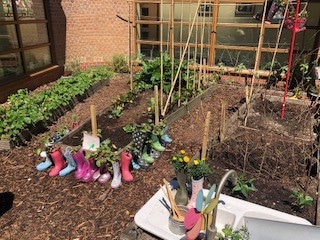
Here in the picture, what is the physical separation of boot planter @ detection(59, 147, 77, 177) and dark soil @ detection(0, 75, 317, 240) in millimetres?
73

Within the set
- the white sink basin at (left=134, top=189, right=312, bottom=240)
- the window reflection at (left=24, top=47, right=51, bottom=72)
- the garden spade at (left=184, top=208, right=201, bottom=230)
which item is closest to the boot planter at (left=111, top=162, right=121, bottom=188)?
the white sink basin at (left=134, top=189, right=312, bottom=240)

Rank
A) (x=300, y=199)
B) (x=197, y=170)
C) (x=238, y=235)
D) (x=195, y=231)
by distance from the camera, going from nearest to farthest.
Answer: (x=238, y=235), (x=195, y=231), (x=197, y=170), (x=300, y=199)

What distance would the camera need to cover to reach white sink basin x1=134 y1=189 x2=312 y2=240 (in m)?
2.38

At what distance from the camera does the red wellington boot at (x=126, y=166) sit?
3.52 meters

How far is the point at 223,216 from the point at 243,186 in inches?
23.1

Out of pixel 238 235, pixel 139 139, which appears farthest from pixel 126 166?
pixel 238 235

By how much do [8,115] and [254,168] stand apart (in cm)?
361

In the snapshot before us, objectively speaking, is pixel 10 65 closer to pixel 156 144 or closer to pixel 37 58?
pixel 37 58

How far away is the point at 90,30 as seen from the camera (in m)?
8.16

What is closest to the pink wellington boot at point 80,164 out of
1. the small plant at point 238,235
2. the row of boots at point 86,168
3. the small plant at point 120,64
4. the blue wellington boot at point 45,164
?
the row of boots at point 86,168

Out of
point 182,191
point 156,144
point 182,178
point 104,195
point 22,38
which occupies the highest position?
point 22,38

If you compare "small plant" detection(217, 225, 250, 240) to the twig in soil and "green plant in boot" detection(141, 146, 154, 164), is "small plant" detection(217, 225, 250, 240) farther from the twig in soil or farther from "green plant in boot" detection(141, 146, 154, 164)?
"green plant in boot" detection(141, 146, 154, 164)

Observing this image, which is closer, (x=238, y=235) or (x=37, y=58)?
(x=238, y=235)

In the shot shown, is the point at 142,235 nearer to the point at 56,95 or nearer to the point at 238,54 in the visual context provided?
the point at 56,95
